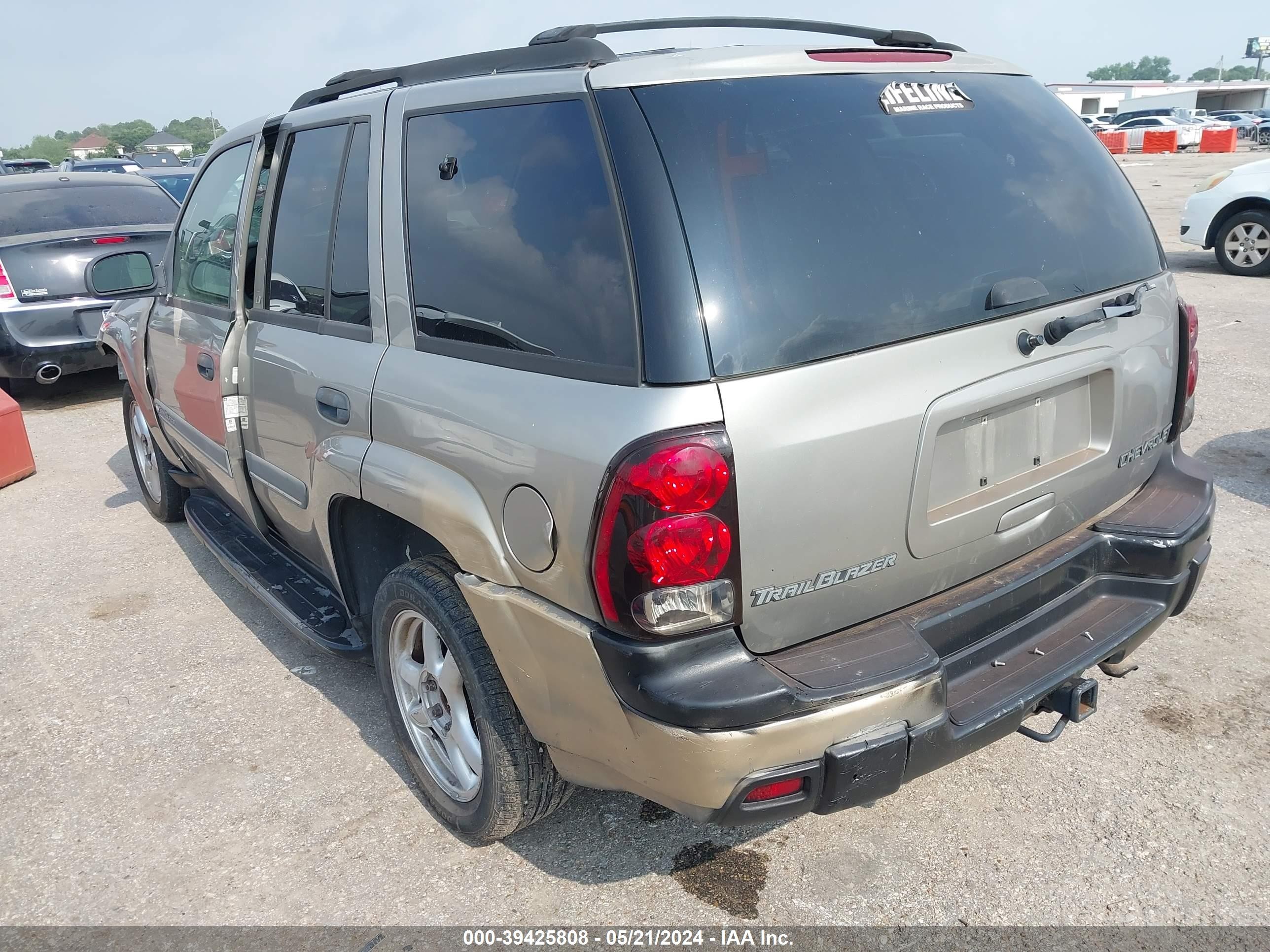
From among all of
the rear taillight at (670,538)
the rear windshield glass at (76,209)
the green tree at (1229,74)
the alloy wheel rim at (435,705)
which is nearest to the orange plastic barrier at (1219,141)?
the rear windshield glass at (76,209)

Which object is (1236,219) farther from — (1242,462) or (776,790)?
(776,790)

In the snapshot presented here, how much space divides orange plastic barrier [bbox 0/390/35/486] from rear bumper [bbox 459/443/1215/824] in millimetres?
5202

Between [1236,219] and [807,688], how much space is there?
11.0m

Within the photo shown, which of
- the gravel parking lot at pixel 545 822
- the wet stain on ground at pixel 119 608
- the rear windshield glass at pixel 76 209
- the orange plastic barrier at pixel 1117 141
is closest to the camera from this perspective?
the gravel parking lot at pixel 545 822

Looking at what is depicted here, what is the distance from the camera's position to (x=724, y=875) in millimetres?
2602

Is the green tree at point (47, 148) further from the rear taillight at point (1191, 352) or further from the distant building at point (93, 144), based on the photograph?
the rear taillight at point (1191, 352)

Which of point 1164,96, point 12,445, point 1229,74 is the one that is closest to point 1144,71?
point 1229,74

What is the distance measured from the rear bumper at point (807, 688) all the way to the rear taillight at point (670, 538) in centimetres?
7

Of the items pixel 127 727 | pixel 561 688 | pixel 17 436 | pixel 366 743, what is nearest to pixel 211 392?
Result: pixel 127 727

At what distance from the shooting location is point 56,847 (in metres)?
2.86

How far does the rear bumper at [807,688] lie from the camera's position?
1993 mm

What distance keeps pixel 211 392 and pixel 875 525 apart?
8.97 ft

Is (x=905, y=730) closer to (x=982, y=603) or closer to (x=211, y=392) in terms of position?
(x=982, y=603)

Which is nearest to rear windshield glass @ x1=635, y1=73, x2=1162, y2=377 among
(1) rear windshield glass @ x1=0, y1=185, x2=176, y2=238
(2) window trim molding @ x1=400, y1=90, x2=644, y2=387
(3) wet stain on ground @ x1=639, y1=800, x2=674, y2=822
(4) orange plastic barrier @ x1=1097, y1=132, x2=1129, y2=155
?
(2) window trim molding @ x1=400, y1=90, x2=644, y2=387
